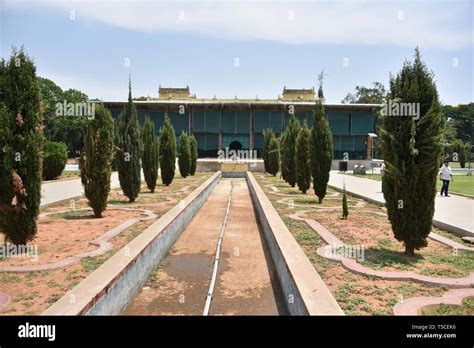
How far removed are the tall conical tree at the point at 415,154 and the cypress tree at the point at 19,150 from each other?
6.00 m

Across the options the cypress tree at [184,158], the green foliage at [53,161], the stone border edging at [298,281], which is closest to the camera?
the stone border edging at [298,281]

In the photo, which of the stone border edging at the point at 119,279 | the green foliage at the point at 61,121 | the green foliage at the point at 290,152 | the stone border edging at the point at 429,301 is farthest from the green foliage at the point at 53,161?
the green foliage at the point at 61,121

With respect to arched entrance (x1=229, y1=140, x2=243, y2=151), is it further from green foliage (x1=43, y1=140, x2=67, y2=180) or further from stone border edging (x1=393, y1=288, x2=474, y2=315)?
stone border edging (x1=393, y1=288, x2=474, y2=315)

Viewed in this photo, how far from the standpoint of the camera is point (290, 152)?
774 inches

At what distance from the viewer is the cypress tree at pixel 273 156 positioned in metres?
27.0

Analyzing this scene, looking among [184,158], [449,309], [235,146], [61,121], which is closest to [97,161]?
[449,309]

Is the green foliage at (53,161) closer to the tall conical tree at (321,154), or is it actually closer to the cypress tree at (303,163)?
the cypress tree at (303,163)

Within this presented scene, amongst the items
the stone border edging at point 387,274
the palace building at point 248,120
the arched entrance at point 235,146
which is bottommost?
the stone border edging at point 387,274

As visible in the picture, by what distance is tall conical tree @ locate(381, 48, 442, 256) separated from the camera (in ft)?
20.5

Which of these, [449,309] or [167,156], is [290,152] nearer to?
[167,156]

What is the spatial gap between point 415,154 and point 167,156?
45.9ft
